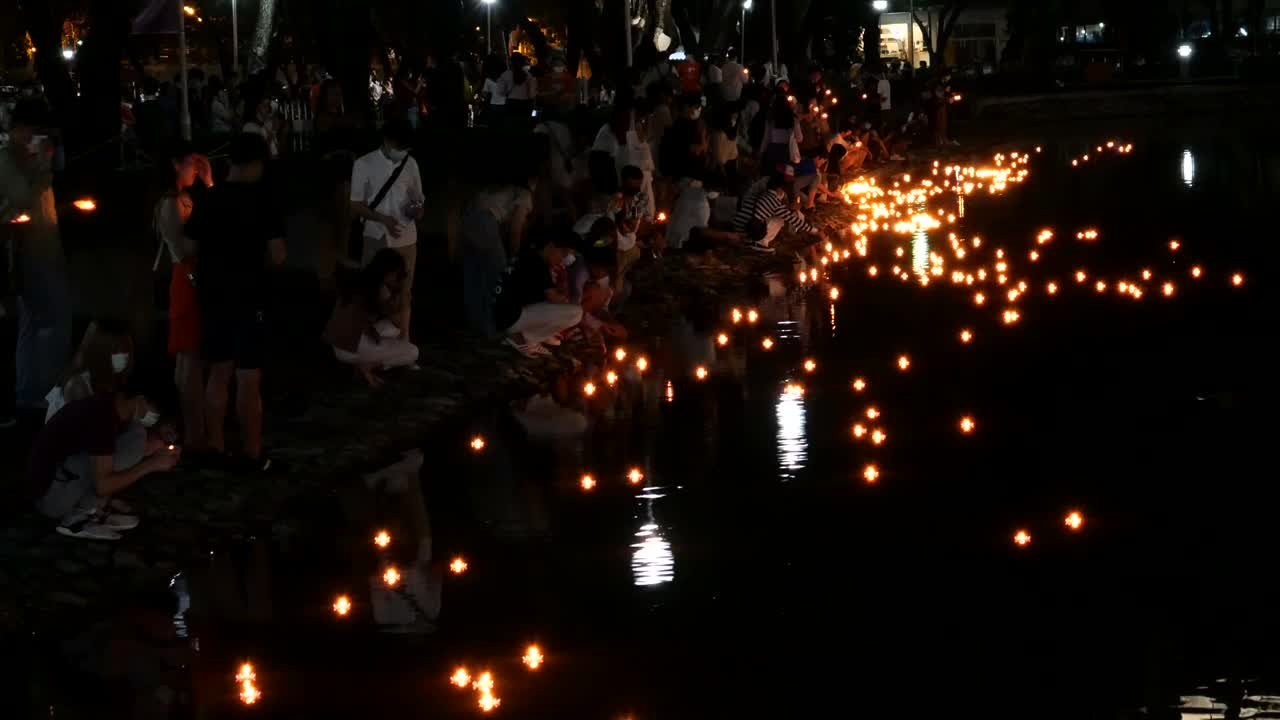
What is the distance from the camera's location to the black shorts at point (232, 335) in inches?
422

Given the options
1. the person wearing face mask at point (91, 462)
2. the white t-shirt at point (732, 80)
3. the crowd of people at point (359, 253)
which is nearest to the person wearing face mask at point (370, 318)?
the crowd of people at point (359, 253)

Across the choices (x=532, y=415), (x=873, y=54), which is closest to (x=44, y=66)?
(x=532, y=415)

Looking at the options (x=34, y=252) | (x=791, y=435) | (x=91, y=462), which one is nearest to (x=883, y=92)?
(x=791, y=435)

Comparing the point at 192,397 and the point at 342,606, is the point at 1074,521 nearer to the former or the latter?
the point at 342,606

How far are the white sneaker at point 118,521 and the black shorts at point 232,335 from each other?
1.37m

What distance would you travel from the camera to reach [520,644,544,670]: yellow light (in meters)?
7.43

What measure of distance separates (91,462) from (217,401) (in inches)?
63.6

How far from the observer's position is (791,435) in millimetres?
11898

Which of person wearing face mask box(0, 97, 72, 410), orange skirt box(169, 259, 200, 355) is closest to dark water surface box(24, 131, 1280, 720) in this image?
orange skirt box(169, 259, 200, 355)

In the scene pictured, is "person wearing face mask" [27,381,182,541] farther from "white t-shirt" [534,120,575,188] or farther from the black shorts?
"white t-shirt" [534,120,575,188]

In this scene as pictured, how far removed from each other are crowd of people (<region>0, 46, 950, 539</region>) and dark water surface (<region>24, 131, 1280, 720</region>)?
0.83 meters

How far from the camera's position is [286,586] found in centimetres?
877

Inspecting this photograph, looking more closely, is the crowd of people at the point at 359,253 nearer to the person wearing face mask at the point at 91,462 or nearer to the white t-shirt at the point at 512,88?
the person wearing face mask at the point at 91,462

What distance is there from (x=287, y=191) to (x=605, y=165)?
284 cm
